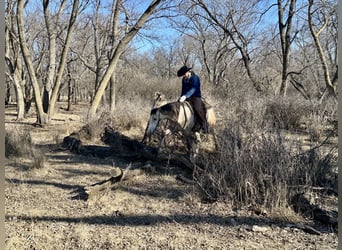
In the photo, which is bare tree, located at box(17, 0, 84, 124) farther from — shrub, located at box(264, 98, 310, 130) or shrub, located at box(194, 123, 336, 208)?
shrub, located at box(194, 123, 336, 208)

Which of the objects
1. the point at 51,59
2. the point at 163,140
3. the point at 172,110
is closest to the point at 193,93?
the point at 172,110

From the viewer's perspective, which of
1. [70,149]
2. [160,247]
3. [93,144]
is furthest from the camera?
[93,144]

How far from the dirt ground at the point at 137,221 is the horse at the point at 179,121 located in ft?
3.28

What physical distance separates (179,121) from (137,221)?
3169 mm

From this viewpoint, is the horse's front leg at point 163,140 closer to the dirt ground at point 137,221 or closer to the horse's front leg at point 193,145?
the horse's front leg at point 193,145

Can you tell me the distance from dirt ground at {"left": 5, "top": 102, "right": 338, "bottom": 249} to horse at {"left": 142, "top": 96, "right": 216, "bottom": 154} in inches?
39.3

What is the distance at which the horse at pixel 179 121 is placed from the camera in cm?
657

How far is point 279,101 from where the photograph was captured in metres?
12.8

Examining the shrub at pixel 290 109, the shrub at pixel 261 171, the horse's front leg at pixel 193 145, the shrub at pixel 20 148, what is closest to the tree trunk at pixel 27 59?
the shrub at pixel 20 148

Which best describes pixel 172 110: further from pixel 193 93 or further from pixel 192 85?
pixel 192 85

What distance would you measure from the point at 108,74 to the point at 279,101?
6.52 m

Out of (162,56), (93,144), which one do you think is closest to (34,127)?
(93,144)

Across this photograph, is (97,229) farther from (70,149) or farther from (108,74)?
(108,74)

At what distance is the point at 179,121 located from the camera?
6.98m
